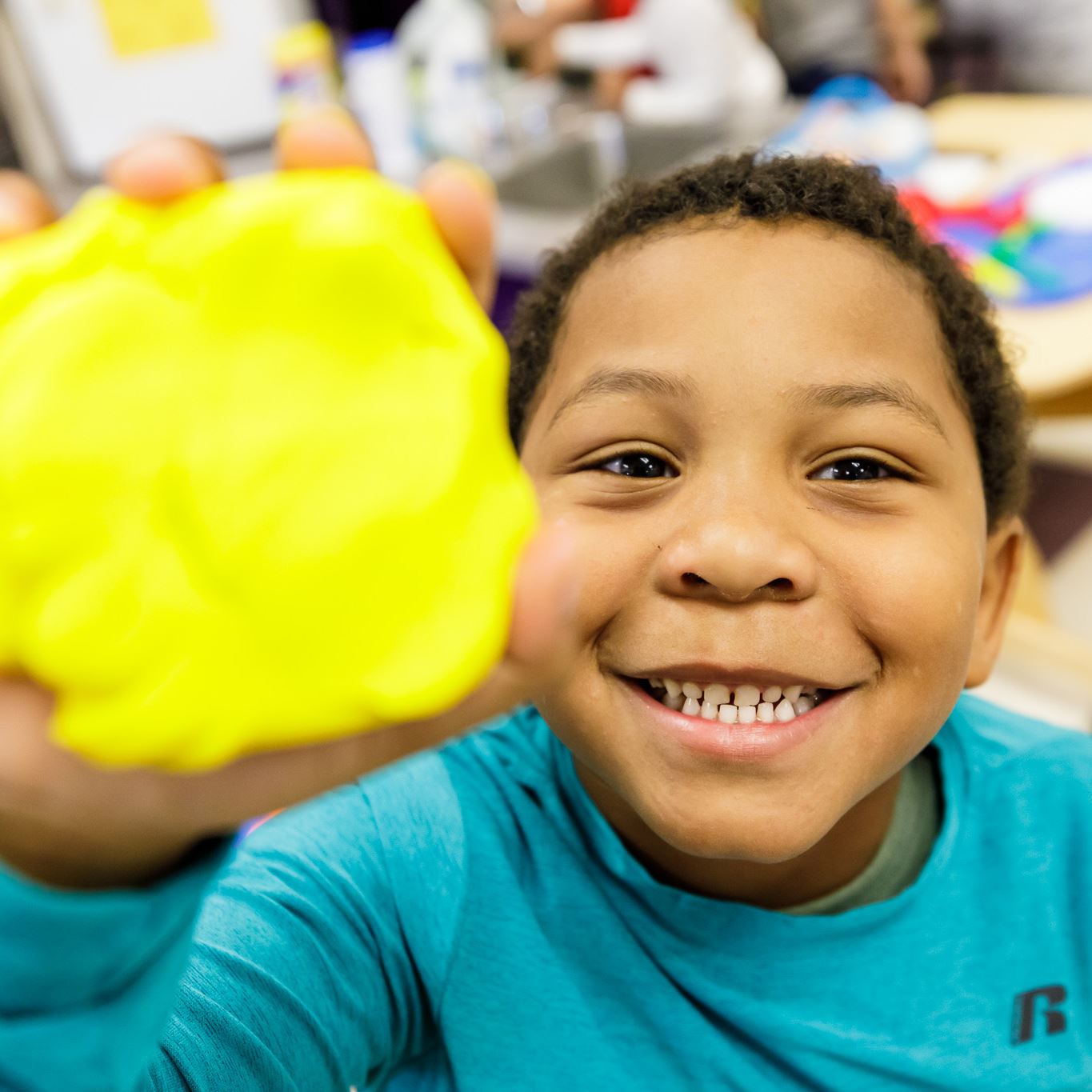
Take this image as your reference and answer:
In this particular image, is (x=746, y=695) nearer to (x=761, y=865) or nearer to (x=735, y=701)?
(x=735, y=701)

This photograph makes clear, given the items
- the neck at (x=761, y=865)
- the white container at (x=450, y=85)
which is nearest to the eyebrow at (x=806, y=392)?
the neck at (x=761, y=865)

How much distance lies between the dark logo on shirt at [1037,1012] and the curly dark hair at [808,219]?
1.16ft

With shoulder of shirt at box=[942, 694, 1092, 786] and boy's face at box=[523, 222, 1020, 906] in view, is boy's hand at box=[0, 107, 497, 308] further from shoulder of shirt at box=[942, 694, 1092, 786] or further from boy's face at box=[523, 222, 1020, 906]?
shoulder of shirt at box=[942, 694, 1092, 786]

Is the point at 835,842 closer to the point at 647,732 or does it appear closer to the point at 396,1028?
the point at 647,732

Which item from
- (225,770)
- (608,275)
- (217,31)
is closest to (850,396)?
(608,275)

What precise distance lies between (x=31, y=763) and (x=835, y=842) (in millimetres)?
546

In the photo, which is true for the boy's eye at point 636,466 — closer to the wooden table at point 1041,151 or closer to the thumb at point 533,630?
the thumb at point 533,630

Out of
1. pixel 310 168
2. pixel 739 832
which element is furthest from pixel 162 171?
pixel 739 832

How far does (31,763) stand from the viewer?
310 millimetres

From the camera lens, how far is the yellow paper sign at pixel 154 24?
1800 mm

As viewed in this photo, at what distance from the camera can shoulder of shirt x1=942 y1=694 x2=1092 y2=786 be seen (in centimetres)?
77

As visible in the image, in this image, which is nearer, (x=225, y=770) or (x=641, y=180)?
(x=225, y=770)

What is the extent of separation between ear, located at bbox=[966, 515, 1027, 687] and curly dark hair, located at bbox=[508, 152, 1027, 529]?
2 cm

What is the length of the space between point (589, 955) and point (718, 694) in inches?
8.7
